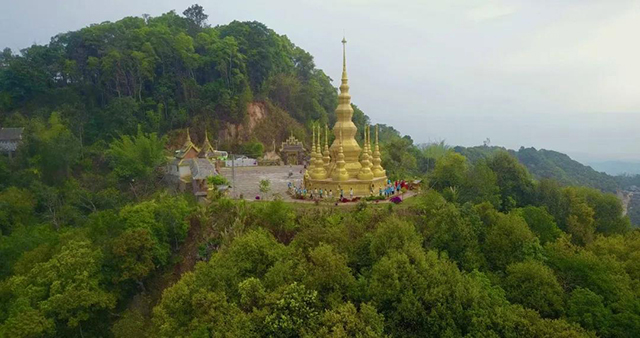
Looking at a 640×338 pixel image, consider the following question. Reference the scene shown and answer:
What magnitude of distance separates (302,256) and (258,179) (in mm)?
18021

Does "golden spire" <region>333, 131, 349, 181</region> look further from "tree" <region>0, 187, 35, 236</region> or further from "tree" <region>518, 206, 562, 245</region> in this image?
"tree" <region>0, 187, 35, 236</region>

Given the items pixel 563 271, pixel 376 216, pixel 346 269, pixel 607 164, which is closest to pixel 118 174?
pixel 376 216

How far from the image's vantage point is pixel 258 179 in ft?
113

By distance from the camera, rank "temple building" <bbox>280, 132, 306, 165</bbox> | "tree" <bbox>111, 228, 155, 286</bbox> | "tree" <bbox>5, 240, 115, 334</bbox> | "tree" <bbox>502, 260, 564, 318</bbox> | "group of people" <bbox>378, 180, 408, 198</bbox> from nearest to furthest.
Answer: "tree" <bbox>502, 260, 564, 318</bbox>
"tree" <bbox>5, 240, 115, 334</bbox>
"tree" <bbox>111, 228, 155, 286</bbox>
"group of people" <bbox>378, 180, 408, 198</bbox>
"temple building" <bbox>280, 132, 306, 165</bbox>

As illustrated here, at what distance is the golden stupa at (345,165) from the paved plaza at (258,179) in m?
2.33

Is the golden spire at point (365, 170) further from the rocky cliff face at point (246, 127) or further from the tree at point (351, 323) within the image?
the rocky cliff face at point (246, 127)

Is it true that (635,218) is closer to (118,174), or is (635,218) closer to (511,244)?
(511,244)

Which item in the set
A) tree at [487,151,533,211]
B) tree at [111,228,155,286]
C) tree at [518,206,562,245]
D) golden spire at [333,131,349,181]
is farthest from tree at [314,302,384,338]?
tree at [487,151,533,211]

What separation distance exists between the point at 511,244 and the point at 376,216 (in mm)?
5795

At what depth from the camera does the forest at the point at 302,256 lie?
47.8ft

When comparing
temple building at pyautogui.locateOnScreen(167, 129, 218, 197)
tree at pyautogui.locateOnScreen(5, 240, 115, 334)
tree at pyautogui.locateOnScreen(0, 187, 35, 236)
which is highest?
temple building at pyautogui.locateOnScreen(167, 129, 218, 197)

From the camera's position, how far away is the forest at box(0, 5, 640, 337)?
573 inches

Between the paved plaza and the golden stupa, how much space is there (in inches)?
91.7

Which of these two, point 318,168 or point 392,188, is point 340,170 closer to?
point 318,168
